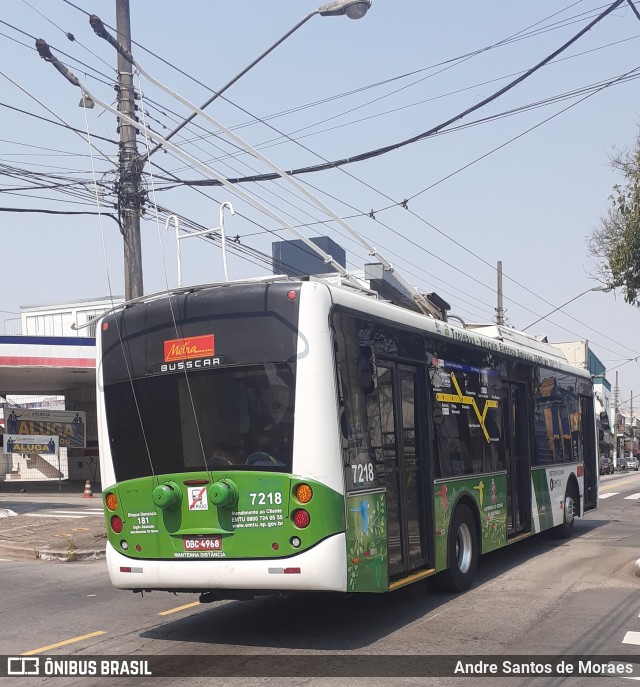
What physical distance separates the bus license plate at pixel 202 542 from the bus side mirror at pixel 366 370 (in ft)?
6.28

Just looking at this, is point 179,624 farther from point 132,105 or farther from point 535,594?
point 132,105

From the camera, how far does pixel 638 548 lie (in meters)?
15.1

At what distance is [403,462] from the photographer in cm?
943

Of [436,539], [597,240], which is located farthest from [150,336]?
[597,240]

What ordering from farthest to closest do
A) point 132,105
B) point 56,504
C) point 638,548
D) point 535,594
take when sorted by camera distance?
point 56,504
point 132,105
point 638,548
point 535,594

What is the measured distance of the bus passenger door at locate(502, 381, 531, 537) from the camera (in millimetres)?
12930

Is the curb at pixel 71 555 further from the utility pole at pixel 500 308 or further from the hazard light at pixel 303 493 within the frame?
the utility pole at pixel 500 308

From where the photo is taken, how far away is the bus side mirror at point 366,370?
8655mm

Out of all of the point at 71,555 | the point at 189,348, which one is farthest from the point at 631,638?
the point at 71,555

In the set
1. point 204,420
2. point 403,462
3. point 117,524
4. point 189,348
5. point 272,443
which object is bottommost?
point 117,524

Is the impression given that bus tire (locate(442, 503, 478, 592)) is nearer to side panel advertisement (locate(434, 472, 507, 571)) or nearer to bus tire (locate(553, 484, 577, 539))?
side panel advertisement (locate(434, 472, 507, 571))

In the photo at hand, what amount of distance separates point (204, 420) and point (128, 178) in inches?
349

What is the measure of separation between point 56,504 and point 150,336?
19.5m

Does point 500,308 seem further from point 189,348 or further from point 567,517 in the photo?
point 189,348
